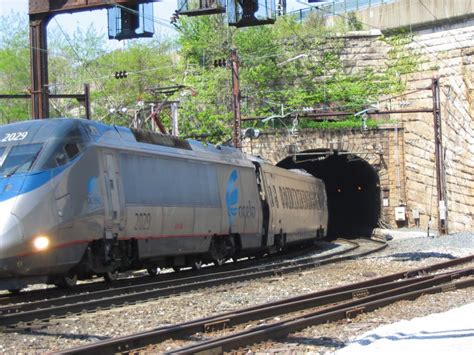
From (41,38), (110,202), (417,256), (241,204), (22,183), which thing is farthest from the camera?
(417,256)

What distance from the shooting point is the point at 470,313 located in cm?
1088

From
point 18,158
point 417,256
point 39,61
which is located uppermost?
point 39,61

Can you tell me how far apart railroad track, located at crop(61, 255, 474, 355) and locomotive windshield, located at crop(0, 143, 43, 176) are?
4822mm

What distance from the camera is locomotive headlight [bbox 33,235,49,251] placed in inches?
505

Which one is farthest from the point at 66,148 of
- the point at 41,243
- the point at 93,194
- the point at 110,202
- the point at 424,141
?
the point at 424,141

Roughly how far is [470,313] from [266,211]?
14.0m

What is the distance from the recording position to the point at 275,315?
1134 cm

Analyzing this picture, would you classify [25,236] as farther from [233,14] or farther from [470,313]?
[233,14]

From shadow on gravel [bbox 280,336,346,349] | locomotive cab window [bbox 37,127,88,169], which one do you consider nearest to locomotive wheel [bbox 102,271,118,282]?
locomotive cab window [bbox 37,127,88,169]

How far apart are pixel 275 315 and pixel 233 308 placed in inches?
52.3

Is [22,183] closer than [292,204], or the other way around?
[22,183]

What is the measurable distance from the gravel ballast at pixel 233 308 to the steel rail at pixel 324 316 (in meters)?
0.11

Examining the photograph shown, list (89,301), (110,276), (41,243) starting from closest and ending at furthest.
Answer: (89,301)
(41,243)
(110,276)

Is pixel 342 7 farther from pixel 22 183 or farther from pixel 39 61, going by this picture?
pixel 22 183
